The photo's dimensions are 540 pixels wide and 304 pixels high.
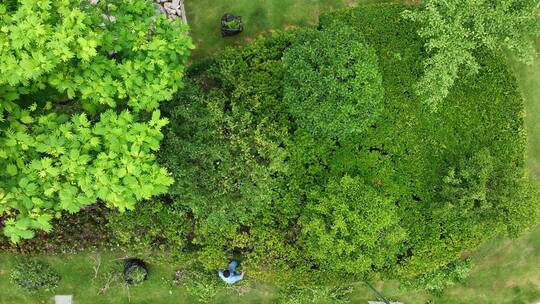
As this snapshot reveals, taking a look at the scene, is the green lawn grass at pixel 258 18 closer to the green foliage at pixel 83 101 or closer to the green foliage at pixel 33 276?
the green foliage at pixel 83 101

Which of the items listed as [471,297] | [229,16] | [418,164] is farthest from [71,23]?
[471,297]

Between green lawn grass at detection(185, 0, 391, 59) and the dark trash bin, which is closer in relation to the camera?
the dark trash bin

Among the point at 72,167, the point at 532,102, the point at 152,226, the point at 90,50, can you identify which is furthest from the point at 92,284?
the point at 532,102

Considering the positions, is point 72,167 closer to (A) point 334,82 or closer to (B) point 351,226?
(A) point 334,82

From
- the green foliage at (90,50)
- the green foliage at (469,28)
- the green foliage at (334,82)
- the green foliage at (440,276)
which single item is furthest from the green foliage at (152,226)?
the green foliage at (469,28)

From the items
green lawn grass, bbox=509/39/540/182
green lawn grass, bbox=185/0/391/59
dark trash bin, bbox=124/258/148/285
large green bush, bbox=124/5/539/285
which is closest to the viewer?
large green bush, bbox=124/5/539/285

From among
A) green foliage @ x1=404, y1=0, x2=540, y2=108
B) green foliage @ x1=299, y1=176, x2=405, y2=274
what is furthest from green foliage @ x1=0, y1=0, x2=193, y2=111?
green foliage @ x1=404, y1=0, x2=540, y2=108

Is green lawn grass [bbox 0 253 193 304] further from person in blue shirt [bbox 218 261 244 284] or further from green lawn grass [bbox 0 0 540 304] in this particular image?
person in blue shirt [bbox 218 261 244 284]
